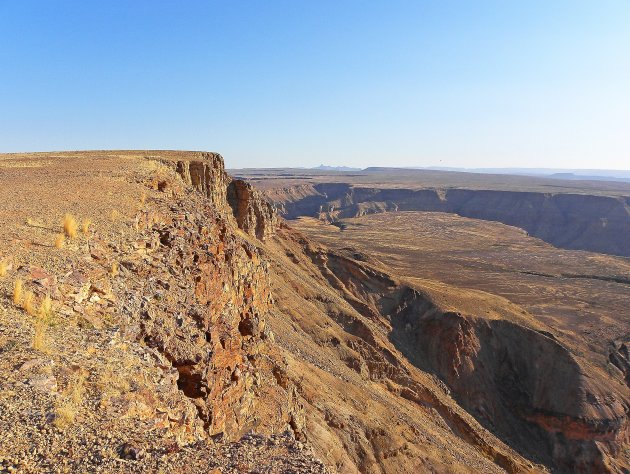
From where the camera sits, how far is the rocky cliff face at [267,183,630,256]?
420 ft

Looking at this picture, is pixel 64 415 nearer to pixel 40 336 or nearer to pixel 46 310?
pixel 40 336

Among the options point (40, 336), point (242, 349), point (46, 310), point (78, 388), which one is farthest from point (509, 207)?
point (78, 388)

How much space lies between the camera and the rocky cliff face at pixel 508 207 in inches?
5044

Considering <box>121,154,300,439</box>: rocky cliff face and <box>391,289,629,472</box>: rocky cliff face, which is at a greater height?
<box>121,154,300,439</box>: rocky cliff face

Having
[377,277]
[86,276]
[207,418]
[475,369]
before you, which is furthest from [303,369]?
[377,277]

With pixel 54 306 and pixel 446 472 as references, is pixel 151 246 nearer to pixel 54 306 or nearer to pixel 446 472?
pixel 54 306

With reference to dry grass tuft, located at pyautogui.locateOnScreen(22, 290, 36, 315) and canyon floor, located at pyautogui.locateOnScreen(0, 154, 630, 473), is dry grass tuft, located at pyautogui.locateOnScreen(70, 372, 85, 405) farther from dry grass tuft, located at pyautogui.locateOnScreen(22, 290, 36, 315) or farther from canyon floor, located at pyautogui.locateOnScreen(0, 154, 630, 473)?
dry grass tuft, located at pyautogui.locateOnScreen(22, 290, 36, 315)

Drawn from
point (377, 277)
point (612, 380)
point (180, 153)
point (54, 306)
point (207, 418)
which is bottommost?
point (612, 380)

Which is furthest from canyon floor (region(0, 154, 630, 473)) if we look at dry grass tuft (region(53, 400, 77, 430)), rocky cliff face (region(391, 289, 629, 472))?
rocky cliff face (region(391, 289, 629, 472))

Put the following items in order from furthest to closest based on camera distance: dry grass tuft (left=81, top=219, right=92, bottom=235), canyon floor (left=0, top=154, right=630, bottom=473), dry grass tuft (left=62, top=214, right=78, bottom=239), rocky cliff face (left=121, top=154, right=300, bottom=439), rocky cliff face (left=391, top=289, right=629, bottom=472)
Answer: rocky cliff face (left=391, top=289, right=629, bottom=472), dry grass tuft (left=81, top=219, right=92, bottom=235), dry grass tuft (left=62, top=214, right=78, bottom=239), rocky cliff face (left=121, top=154, right=300, bottom=439), canyon floor (left=0, top=154, right=630, bottom=473)

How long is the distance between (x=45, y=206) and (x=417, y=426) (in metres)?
24.1

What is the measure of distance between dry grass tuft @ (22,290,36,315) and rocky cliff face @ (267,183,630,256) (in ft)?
439

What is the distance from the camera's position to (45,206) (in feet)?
A: 47.4

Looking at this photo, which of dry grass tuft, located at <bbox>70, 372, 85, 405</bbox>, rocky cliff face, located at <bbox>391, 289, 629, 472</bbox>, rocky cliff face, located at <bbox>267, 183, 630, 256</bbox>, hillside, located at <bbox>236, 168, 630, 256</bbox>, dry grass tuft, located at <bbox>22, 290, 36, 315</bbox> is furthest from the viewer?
hillside, located at <bbox>236, 168, 630, 256</bbox>
